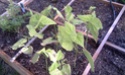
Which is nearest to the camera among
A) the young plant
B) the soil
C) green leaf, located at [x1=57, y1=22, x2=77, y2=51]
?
green leaf, located at [x1=57, y1=22, x2=77, y2=51]

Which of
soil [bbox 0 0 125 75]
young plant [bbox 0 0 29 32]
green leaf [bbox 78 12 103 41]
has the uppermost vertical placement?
green leaf [bbox 78 12 103 41]

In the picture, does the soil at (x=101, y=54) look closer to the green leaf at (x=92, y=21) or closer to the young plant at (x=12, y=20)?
the young plant at (x=12, y=20)

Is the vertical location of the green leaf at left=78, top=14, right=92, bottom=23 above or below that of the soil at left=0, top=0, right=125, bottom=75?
above

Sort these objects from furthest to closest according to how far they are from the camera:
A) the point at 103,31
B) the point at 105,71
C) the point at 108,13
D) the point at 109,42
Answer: the point at 108,13, the point at 103,31, the point at 109,42, the point at 105,71

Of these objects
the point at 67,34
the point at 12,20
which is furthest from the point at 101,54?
the point at 12,20

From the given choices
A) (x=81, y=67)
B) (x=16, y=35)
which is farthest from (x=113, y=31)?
(x=16, y=35)

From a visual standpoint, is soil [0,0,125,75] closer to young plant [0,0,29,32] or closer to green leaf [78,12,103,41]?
young plant [0,0,29,32]

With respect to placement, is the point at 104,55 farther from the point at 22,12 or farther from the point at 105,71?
the point at 22,12

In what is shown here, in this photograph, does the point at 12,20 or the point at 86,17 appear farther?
the point at 12,20

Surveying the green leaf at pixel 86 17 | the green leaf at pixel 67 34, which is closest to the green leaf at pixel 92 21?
the green leaf at pixel 86 17

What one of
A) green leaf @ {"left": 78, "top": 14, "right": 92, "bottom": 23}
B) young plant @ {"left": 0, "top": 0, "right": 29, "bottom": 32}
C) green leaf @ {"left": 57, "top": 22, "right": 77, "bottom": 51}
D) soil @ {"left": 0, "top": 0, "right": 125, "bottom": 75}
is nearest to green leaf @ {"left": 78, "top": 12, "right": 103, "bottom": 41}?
green leaf @ {"left": 78, "top": 14, "right": 92, "bottom": 23}

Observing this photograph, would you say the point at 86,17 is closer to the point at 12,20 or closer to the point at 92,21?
the point at 92,21
